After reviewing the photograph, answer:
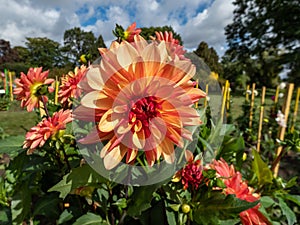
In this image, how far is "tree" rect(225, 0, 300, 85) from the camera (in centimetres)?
1255

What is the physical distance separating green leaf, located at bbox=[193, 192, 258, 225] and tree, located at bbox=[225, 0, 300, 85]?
13.7 m

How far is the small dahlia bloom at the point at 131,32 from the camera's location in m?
0.47

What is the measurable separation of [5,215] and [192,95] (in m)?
0.82

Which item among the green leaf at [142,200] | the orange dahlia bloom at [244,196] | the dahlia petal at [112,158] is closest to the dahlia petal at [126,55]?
the dahlia petal at [112,158]

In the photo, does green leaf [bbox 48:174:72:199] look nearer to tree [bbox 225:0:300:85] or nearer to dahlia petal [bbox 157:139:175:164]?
dahlia petal [bbox 157:139:175:164]

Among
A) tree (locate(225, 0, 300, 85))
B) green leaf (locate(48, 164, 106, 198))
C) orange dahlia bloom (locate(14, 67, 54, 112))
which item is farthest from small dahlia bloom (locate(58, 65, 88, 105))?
tree (locate(225, 0, 300, 85))

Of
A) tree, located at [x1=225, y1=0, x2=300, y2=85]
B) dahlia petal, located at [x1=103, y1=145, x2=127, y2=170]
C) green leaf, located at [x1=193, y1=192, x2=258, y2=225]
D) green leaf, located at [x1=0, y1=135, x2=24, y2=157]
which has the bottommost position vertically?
green leaf, located at [x1=193, y1=192, x2=258, y2=225]

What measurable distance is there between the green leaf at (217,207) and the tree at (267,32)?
13.7m

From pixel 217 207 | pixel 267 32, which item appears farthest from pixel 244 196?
pixel 267 32

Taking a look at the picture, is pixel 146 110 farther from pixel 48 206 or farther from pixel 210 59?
pixel 210 59

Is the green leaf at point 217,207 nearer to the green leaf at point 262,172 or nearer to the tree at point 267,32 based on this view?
the green leaf at point 262,172

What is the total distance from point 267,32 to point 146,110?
50.4ft

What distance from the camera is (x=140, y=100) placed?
0.35 m

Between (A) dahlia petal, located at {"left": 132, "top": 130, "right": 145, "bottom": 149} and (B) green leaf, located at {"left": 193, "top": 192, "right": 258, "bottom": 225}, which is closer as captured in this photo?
(A) dahlia petal, located at {"left": 132, "top": 130, "right": 145, "bottom": 149}
